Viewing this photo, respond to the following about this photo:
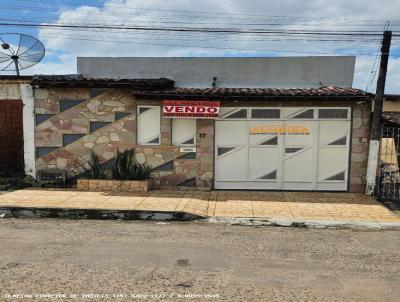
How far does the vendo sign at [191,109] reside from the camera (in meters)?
10.8

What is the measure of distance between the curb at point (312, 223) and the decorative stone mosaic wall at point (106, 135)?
328 centimetres

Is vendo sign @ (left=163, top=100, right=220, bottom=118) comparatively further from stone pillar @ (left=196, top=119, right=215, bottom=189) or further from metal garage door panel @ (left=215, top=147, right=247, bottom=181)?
metal garage door panel @ (left=215, top=147, right=247, bottom=181)

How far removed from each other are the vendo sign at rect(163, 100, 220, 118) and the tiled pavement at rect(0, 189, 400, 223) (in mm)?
2126

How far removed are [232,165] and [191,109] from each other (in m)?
1.98

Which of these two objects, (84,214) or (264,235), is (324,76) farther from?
(84,214)

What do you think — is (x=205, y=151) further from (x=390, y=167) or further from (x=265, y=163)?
(x=390, y=167)

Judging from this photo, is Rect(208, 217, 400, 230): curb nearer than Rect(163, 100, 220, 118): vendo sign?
Yes

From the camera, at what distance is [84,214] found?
27.8ft

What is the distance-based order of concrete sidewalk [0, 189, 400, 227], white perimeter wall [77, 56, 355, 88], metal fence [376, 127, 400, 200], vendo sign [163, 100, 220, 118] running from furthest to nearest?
white perimeter wall [77, 56, 355, 88]
metal fence [376, 127, 400, 200]
vendo sign [163, 100, 220, 118]
concrete sidewalk [0, 189, 400, 227]

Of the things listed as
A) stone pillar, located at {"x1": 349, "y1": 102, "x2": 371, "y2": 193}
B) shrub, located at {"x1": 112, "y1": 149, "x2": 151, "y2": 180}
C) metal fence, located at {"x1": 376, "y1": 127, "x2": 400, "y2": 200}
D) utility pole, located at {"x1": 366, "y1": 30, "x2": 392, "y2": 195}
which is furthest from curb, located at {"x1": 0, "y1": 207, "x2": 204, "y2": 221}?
metal fence, located at {"x1": 376, "y1": 127, "x2": 400, "y2": 200}

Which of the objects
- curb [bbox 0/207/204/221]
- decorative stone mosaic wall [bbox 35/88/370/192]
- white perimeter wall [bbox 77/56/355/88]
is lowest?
curb [bbox 0/207/204/221]

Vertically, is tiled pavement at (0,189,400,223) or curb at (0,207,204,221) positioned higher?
tiled pavement at (0,189,400,223)

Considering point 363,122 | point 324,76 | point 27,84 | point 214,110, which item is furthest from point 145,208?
point 324,76

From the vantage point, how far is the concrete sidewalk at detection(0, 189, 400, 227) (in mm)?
8156
